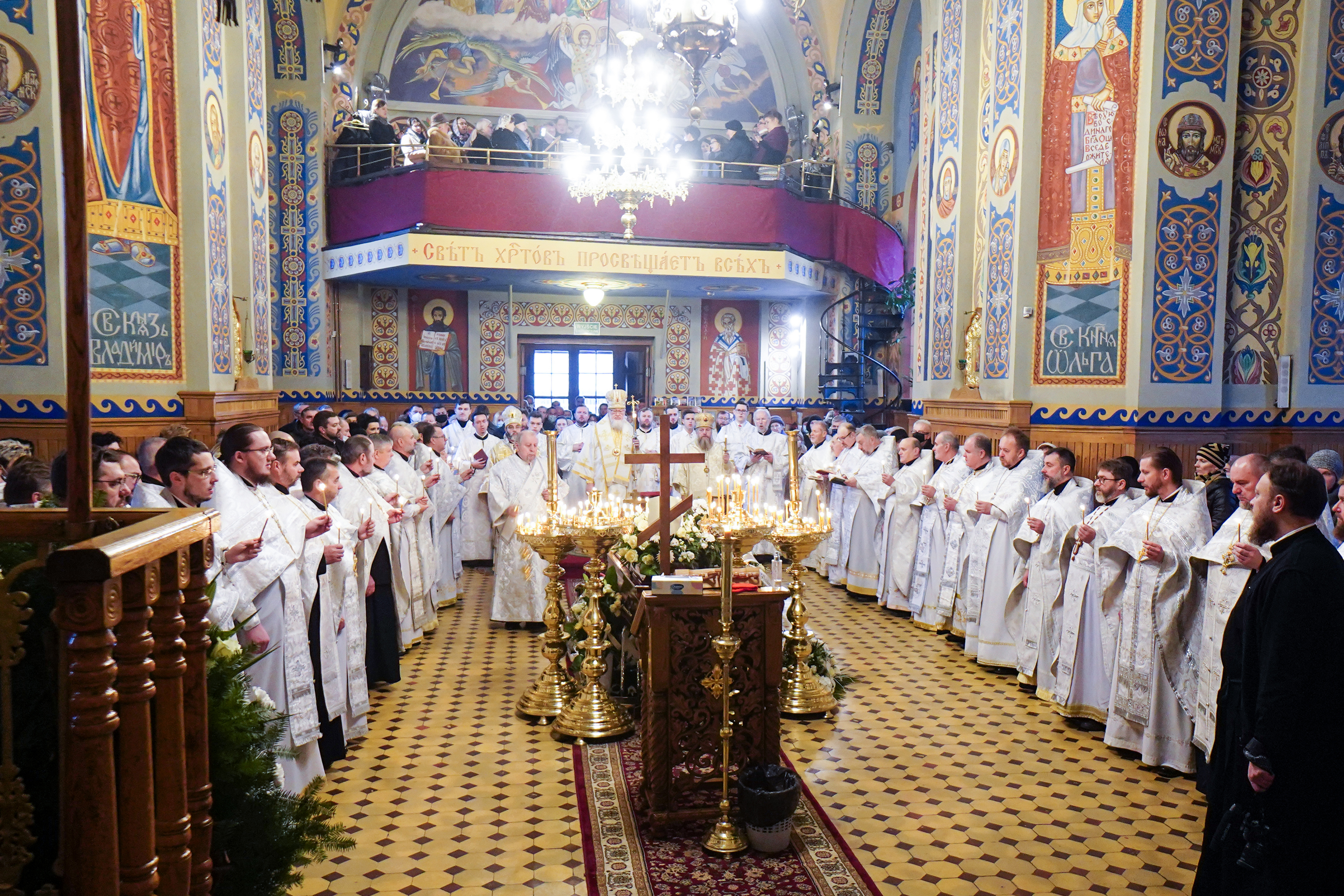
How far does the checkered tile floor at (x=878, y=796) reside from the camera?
385cm

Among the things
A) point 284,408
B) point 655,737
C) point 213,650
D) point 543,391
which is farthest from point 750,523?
point 543,391

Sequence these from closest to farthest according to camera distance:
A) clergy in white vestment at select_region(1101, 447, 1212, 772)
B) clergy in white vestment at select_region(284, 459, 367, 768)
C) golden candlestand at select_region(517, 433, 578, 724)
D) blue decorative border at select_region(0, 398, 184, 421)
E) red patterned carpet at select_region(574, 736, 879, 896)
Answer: red patterned carpet at select_region(574, 736, 879, 896), clergy in white vestment at select_region(284, 459, 367, 768), clergy in white vestment at select_region(1101, 447, 1212, 772), golden candlestand at select_region(517, 433, 578, 724), blue decorative border at select_region(0, 398, 184, 421)

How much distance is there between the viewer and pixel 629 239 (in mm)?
11570

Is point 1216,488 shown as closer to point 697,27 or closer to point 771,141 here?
point 697,27

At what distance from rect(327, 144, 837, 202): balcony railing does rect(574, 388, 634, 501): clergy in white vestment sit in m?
5.58

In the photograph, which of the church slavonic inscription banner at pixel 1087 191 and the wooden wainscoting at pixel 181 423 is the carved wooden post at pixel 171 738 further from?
the church slavonic inscription banner at pixel 1087 191

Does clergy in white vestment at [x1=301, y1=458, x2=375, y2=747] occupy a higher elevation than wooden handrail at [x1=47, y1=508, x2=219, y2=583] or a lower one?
lower

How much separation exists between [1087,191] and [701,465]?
17.4ft

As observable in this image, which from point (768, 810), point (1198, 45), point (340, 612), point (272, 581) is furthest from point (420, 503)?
point (1198, 45)

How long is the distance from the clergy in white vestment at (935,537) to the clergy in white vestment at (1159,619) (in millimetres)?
2402

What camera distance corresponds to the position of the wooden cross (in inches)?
184

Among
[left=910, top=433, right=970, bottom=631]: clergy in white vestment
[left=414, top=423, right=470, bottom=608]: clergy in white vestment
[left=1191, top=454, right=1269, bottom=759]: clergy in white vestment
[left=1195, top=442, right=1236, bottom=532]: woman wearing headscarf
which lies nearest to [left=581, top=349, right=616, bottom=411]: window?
[left=414, top=423, right=470, bottom=608]: clergy in white vestment

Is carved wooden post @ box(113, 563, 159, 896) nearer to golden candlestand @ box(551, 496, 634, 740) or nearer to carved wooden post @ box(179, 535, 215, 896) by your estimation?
carved wooden post @ box(179, 535, 215, 896)

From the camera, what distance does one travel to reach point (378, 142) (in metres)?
14.6
